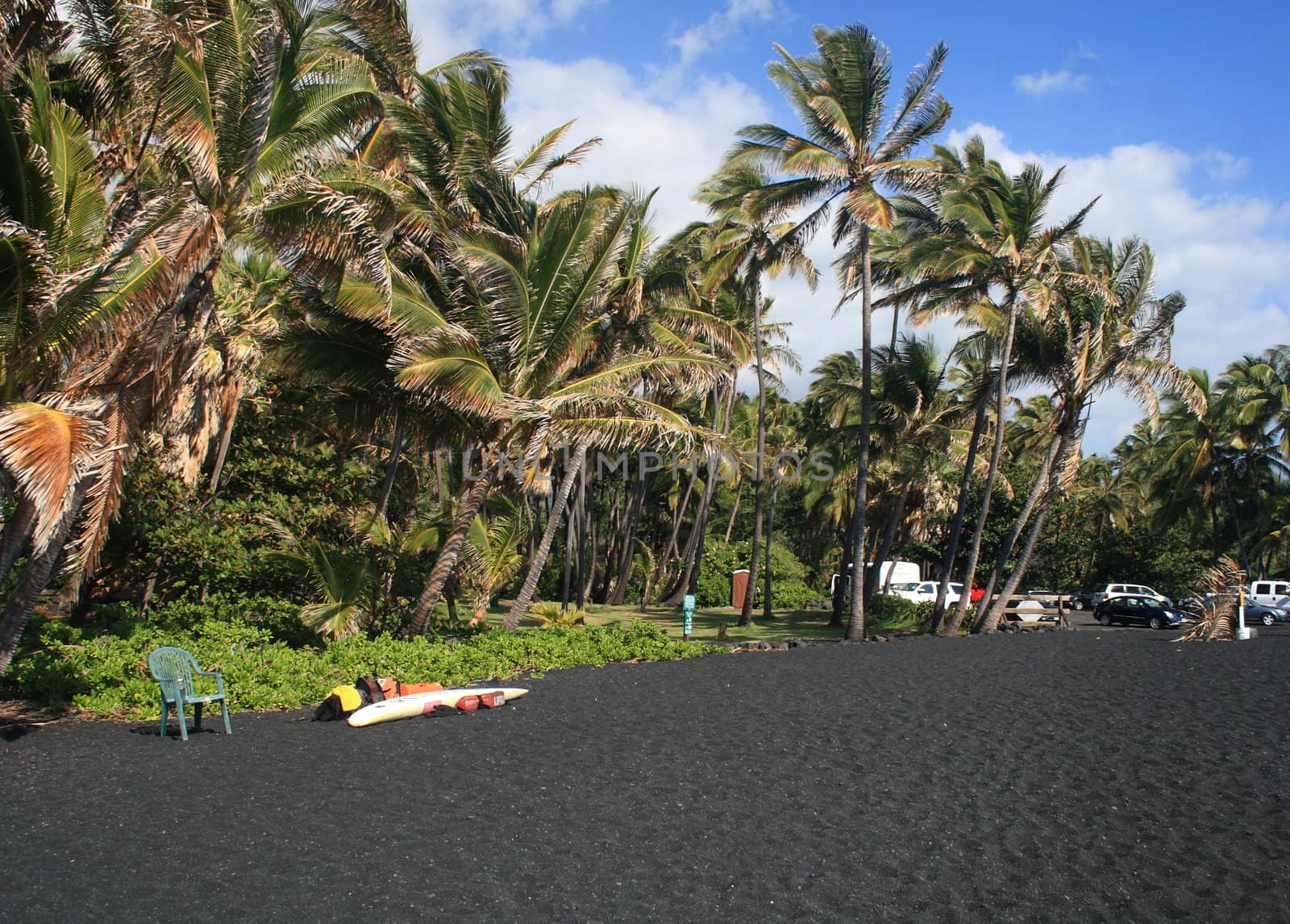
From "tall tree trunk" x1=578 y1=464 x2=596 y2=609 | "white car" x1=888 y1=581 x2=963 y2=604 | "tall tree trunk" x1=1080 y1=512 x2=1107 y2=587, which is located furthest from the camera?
"tall tree trunk" x1=1080 y1=512 x2=1107 y2=587

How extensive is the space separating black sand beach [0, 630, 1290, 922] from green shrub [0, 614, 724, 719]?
0.76 metres

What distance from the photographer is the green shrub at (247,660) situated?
400 inches

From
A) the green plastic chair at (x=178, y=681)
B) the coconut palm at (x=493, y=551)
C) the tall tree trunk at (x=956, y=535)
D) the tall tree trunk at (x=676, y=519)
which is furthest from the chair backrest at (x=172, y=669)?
the tall tree trunk at (x=676, y=519)

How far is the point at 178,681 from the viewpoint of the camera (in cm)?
887

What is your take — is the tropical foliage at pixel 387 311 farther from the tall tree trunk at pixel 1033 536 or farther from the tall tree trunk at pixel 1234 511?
the tall tree trunk at pixel 1234 511

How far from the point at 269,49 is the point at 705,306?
1824 cm

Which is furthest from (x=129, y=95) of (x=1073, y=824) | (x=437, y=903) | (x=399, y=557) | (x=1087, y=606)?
(x=1087, y=606)

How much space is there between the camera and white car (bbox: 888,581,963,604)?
3585 centimetres

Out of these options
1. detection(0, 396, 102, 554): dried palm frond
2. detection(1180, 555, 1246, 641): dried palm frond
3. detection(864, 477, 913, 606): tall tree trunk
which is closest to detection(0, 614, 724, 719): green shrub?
detection(0, 396, 102, 554): dried palm frond

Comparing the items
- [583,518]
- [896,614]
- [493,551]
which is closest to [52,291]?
[493,551]

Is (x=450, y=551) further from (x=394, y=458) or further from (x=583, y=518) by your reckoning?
(x=583, y=518)

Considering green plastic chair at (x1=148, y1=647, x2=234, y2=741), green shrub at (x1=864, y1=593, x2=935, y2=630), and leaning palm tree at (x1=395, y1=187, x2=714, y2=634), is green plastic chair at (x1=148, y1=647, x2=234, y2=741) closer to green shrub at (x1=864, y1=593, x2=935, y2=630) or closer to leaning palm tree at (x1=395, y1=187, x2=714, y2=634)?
leaning palm tree at (x1=395, y1=187, x2=714, y2=634)

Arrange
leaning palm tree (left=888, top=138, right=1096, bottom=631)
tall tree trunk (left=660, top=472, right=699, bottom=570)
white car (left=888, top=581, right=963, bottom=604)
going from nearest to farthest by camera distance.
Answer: leaning palm tree (left=888, top=138, right=1096, bottom=631) < white car (left=888, top=581, right=963, bottom=604) < tall tree trunk (left=660, top=472, right=699, bottom=570)

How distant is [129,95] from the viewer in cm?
1069
